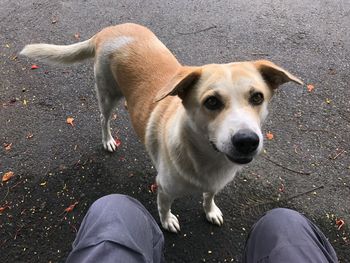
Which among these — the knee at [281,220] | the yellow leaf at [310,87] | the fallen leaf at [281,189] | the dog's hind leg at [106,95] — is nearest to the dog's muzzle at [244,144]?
the knee at [281,220]

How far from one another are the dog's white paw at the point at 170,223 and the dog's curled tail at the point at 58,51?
57.1 inches

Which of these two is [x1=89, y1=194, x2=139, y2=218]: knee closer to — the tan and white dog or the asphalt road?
the tan and white dog

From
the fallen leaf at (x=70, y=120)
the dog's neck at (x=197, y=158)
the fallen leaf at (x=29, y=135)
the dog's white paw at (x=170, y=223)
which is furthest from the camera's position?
the fallen leaf at (x=70, y=120)

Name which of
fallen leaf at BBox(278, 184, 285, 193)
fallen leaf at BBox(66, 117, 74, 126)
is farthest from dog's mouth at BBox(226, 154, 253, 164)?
fallen leaf at BBox(66, 117, 74, 126)

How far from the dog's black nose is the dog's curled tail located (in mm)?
1691

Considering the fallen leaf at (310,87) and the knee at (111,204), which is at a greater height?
the knee at (111,204)

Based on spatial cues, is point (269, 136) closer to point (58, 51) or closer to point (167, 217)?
point (167, 217)

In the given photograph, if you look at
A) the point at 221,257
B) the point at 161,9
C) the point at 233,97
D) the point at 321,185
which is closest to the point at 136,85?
the point at 233,97

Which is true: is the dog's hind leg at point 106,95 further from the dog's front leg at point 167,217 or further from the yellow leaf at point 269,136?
the yellow leaf at point 269,136

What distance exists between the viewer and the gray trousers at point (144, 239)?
1.57 m

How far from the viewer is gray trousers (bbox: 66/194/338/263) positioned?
157 centimetres

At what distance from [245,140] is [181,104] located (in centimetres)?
67

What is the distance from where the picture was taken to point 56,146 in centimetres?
322

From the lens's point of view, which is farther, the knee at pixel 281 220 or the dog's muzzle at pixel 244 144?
the knee at pixel 281 220
